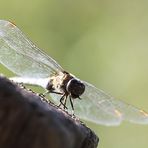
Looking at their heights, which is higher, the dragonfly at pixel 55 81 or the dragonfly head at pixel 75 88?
the dragonfly at pixel 55 81

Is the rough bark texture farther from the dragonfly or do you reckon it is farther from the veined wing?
the veined wing

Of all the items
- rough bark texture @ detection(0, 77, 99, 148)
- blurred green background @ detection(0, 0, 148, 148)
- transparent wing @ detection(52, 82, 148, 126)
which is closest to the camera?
rough bark texture @ detection(0, 77, 99, 148)

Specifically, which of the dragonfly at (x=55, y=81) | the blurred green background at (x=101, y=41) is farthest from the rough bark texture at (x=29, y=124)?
the blurred green background at (x=101, y=41)

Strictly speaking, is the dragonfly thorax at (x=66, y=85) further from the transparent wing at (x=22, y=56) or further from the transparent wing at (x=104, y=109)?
the transparent wing at (x=104, y=109)

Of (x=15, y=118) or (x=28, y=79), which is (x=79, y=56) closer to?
(x=28, y=79)

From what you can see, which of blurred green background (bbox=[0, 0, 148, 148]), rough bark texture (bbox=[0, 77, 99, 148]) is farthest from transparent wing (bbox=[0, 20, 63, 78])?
blurred green background (bbox=[0, 0, 148, 148])

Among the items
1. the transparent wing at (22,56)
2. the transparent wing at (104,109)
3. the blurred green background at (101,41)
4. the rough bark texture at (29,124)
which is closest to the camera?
the rough bark texture at (29,124)

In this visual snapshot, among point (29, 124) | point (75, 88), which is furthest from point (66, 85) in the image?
point (29, 124)
